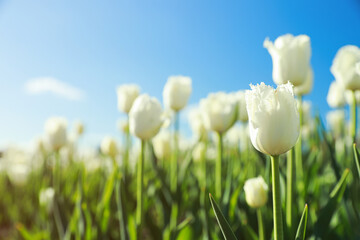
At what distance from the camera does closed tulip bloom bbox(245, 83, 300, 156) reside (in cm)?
66

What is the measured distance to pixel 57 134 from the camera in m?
2.27

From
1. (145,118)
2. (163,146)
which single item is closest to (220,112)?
(145,118)

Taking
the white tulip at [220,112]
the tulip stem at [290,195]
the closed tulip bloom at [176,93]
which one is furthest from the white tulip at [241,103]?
the tulip stem at [290,195]

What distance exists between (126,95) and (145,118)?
761 millimetres

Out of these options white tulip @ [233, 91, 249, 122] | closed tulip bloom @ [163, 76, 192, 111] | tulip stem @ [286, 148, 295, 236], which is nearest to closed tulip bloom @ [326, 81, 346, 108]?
white tulip @ [233, 91, 249, 122]

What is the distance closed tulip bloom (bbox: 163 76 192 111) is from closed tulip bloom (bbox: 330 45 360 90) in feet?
2.93

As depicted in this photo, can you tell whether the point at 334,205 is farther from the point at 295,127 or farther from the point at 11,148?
the point at 11,148

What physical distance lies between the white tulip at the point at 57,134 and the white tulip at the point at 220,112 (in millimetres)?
1164

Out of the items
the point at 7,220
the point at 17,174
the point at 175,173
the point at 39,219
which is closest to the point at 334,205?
the point at 175,173

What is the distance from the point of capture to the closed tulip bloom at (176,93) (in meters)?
1.99

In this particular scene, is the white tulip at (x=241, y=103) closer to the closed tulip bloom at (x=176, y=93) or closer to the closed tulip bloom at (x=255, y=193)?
the closed tulip bloom at (x=176, y=93)

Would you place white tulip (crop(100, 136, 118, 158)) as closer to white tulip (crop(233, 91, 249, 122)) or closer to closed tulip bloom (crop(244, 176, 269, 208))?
white tulip (crop(233, 91, 249, 122))

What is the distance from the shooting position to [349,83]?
1258 millimetres

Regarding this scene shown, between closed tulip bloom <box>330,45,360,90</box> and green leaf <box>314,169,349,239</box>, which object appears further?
closed tulip bloom <box>330,45,360,90</box>
